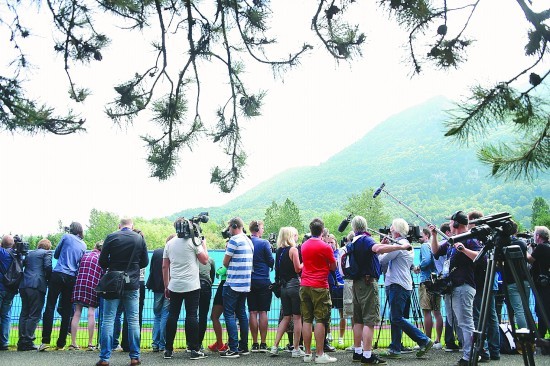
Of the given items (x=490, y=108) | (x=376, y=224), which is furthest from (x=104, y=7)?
(x=376, y=224)

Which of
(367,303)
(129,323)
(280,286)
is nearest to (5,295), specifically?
(129,323)

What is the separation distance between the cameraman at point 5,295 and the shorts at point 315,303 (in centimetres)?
484

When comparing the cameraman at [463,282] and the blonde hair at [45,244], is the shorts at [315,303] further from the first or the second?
the blonde hair at [45,244]

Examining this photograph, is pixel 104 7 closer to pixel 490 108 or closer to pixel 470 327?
pixel 490 108

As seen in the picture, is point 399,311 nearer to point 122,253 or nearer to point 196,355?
point 196,355

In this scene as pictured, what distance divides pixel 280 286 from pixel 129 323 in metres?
2.18

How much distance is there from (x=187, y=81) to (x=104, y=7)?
0.85 meters

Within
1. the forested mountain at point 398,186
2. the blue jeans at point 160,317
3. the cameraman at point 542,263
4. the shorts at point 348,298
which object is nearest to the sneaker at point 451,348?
the cameraman at point 542,263

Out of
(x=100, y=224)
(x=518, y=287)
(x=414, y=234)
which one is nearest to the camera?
(x=518, y=287)

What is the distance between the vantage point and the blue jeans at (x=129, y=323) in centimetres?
744

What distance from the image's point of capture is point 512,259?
13.3 feet

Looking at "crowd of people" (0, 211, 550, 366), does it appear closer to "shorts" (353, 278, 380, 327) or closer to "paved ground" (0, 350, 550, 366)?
"shorts" (353, 278, 380, 327)

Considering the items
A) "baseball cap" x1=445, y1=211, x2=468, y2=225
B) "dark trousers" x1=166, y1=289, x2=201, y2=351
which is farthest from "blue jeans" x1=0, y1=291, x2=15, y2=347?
"baseball cap" x1=445, y1=211, x2=468, y2=225

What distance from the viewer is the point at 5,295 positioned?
9.50 meters
